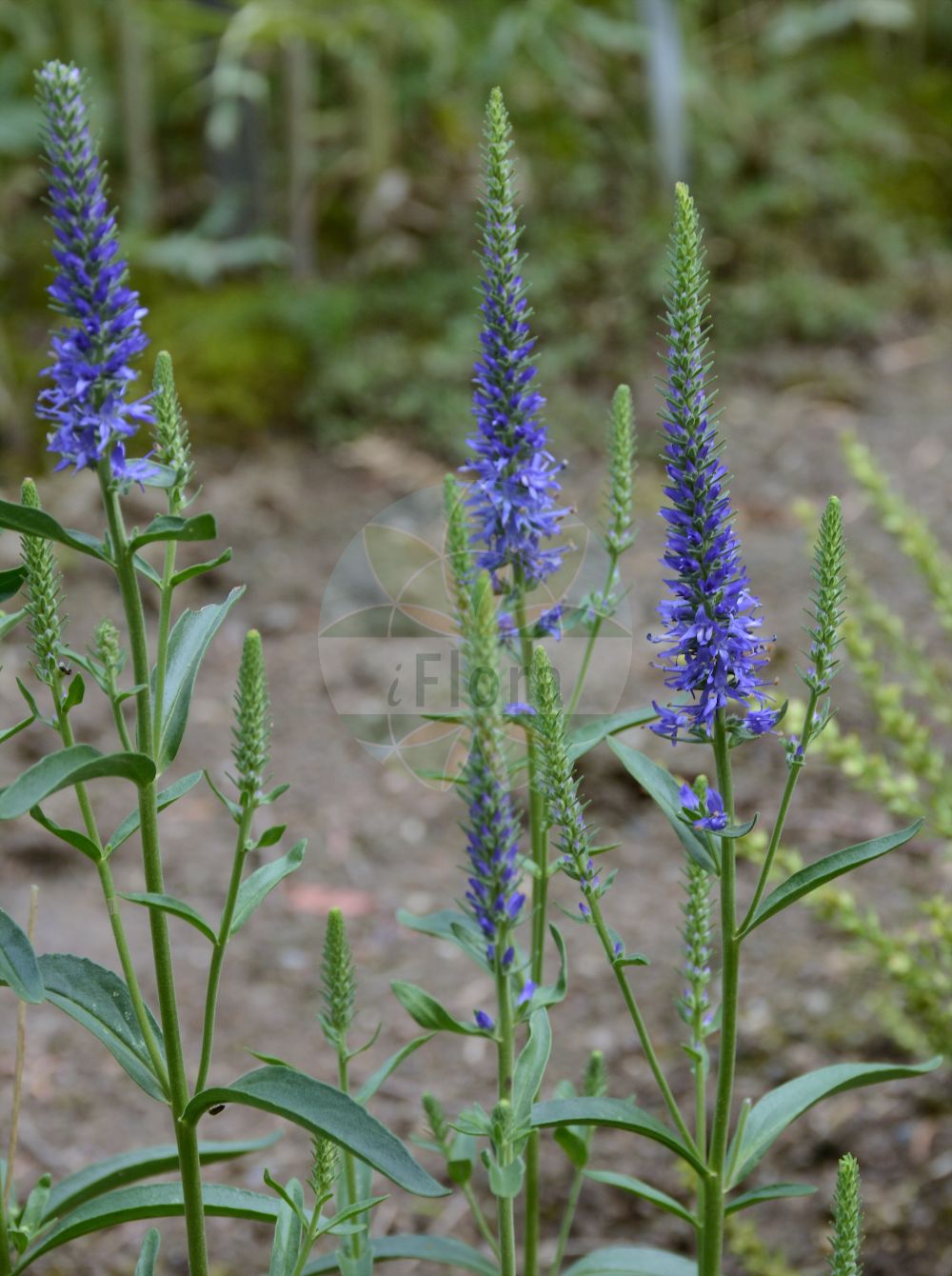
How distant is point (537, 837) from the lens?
5.22 ft

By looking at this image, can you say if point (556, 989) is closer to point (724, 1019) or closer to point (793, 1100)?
point (724, 1019)

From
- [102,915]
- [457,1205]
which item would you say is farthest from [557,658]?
[457,1205]

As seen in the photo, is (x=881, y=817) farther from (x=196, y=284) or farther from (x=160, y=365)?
(x=196, y=284)

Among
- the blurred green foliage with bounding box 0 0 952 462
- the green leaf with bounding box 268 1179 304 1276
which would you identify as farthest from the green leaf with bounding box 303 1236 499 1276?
the blurred green foliage with bounding box 0 0 952 462

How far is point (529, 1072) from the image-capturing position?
1411mm

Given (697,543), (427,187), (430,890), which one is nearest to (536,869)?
(697,543)

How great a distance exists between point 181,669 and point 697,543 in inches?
21.6

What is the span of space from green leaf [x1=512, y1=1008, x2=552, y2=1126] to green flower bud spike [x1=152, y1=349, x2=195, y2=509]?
2.19 ft

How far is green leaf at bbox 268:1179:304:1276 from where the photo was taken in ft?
4.73

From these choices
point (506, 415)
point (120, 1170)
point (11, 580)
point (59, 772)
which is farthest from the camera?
point (120, 1170)

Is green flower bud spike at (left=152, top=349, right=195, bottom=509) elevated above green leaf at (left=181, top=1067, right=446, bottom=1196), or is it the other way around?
green flower bud spike at (left=152, top=349, right=195, bottom=509)

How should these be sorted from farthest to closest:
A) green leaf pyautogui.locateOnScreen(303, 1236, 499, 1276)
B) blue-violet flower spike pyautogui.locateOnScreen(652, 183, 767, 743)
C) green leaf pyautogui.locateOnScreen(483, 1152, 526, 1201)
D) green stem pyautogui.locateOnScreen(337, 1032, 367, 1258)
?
green leaf pyautogui.locateOnScreen(303, 1236, 499, 1276) → green stem pyautogui.locateOnScreen(337, 1032, 367, 1258) → green leaf pyautogui.locateOnScreen(483, 1152, 526, 1201) → blue-violet flower spike pyautogui.locateOnScreen(652, 183, 767, 743)

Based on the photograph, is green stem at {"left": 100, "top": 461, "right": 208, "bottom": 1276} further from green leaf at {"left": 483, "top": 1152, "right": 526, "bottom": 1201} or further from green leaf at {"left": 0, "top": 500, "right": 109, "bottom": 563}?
green leaf at {"left": 483, "top": 1152, "right": 526, "bottom": 1201}

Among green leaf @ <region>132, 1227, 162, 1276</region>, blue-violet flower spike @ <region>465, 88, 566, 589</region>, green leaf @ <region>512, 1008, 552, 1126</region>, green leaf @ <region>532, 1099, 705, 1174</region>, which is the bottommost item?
green leaf @ <region>132, 1227, 162, 1276</region>
